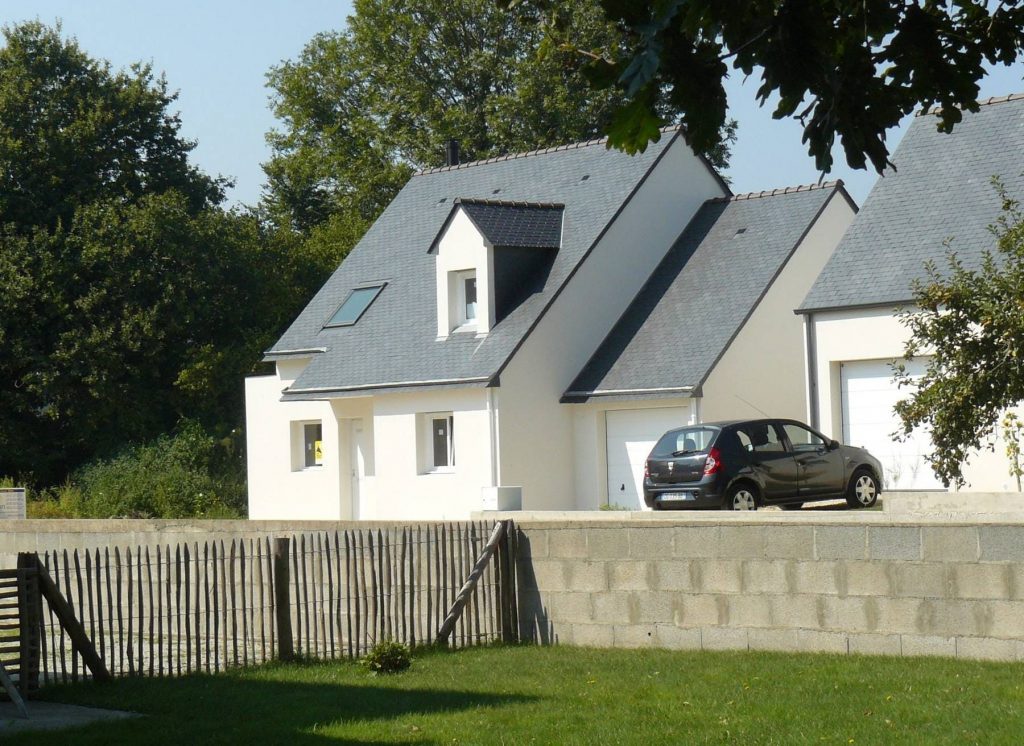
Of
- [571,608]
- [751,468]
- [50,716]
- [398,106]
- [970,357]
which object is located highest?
[398,106]

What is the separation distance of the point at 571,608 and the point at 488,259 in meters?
15.7

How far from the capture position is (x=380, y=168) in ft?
182

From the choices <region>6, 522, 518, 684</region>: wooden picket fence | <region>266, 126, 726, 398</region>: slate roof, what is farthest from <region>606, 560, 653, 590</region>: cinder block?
<region>266, 126, 726, 398</region>: slate roof

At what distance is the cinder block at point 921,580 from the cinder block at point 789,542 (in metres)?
0.87

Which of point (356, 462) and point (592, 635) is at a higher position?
point (356, 462)

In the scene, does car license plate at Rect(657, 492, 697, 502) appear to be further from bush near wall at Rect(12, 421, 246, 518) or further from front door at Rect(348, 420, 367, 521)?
bush near wall at Rect(12, 421, 246, 518)

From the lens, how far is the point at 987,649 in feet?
41.3

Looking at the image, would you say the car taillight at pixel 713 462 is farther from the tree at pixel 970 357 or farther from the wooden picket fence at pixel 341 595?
the wooden picket fence at pixel 341 595

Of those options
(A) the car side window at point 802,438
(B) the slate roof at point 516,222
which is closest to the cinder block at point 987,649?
(A) the car side window at point 802,438

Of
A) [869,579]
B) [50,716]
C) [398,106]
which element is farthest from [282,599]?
[398,106]

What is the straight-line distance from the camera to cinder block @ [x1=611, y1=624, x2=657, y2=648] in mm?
14836

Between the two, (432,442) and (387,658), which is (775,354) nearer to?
(432,442)

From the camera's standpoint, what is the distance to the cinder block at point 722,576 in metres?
14.2

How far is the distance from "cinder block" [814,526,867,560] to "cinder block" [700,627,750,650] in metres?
1.17
